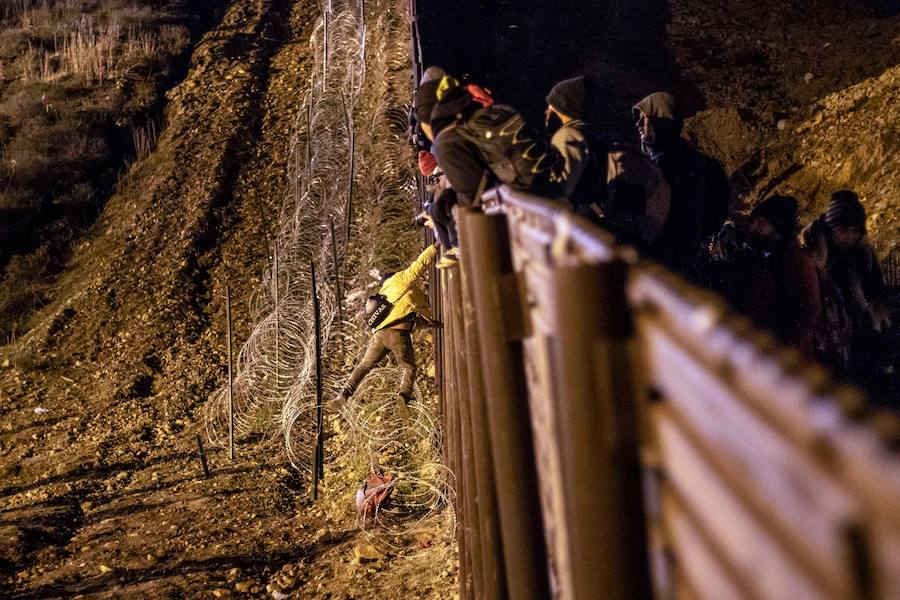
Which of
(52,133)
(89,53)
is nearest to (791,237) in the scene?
(52,133)

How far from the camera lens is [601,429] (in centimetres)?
125

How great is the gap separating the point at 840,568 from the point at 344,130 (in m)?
14.4

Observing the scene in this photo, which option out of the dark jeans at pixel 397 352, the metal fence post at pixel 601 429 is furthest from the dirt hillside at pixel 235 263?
the metal fence post at pixel 601 429

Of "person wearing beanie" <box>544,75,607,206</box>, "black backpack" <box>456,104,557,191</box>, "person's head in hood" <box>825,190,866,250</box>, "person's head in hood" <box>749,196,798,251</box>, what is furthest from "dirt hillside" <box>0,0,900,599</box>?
"person's head in hood" <box>825,190,866,250</box>

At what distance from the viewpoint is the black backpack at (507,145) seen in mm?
4184

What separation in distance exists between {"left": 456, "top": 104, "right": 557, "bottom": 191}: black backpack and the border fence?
185 centimetres

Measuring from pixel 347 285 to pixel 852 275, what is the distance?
7.86 m

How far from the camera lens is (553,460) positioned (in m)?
1.82

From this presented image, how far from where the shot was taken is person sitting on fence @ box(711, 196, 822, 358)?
488cm

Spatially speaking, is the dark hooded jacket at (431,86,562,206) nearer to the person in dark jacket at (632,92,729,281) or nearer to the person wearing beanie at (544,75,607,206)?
the person wearing beanie at (544,75,607,206)

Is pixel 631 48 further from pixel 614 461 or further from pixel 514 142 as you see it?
pixel 614 461

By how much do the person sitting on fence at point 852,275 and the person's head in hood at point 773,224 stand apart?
22 cm

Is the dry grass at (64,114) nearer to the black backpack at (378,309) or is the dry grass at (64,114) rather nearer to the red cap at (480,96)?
the black backpack at (378,309)

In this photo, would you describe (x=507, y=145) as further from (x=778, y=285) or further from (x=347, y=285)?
(x=347, y=285)
